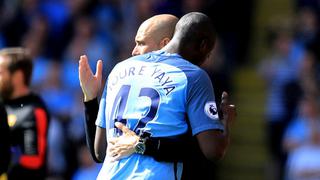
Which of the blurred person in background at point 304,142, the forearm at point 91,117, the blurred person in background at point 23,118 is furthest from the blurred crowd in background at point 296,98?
the forearm at point 91,117

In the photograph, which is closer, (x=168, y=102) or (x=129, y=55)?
(x=168, y=102)

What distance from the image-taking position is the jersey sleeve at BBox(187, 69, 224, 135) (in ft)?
19.3

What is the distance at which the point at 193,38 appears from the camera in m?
6.10

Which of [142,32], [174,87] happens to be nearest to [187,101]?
[174,87]

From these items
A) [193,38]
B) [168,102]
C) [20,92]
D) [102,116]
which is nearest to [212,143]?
[168,102]

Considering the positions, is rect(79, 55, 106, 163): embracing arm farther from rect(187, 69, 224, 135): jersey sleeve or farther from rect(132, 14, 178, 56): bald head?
rect(187, 69, 224, 135): jersey sleeve


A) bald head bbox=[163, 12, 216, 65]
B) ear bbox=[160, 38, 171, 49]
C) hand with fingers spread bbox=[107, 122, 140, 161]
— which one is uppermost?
bald head bbox=[163, 12, 216, 65]

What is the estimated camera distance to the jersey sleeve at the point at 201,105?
5.89 m

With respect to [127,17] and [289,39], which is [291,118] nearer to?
[289,39]

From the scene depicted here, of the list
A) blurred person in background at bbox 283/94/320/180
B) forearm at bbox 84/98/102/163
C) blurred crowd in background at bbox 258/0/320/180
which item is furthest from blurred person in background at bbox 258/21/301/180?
forearm at bbox 84/98/102/163

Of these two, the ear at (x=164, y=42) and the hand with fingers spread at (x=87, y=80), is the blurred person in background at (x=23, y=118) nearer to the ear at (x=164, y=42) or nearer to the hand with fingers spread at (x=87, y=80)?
the hand with fingers spread at (x=87, y=80)

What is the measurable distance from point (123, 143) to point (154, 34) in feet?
2.67

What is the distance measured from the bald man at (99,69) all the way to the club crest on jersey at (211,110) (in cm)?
69

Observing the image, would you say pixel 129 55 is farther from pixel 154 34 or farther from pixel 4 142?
pixel 154 34
